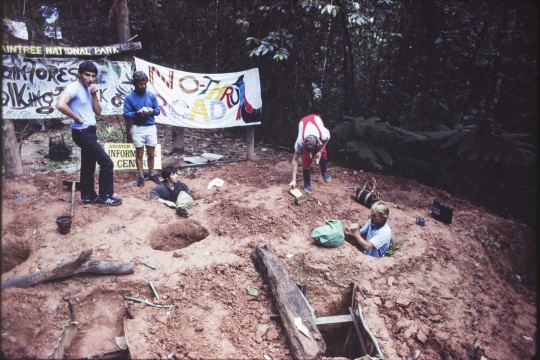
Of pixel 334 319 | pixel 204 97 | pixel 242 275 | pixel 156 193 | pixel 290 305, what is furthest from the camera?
pixel 204 97

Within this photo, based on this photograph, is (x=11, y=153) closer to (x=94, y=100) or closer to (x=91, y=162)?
(x=91, y=162)

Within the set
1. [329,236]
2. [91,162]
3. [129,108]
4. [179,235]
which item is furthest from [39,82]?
[329,236]

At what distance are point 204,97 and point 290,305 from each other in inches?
171

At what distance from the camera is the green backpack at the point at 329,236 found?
4352 mm

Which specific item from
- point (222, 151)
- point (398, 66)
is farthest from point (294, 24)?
point (222, 151)

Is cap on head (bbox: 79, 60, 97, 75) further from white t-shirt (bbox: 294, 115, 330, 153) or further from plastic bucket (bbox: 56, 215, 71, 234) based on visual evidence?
white t-shirt (bbox: 294, 115, 330, 153)

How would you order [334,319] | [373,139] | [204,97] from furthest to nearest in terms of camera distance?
[373,139] → [204,97] → [334,319]

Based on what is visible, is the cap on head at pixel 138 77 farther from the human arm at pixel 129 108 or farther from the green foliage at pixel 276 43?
the green foliage at pixel 276 43

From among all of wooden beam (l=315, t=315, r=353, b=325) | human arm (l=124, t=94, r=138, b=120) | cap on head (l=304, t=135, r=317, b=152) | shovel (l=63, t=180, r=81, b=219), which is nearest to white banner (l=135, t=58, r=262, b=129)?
human arm (l=124, t=94, r=138, b=120)

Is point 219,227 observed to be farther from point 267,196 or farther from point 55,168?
point 55,168

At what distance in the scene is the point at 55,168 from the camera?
6.12 metres

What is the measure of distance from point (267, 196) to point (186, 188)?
1351mm

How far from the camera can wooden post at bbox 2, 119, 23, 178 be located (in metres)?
5.12

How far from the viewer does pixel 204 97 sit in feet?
20.7
